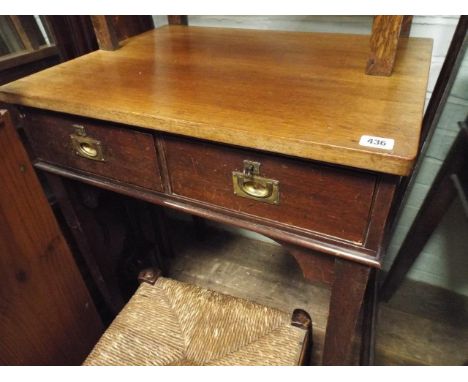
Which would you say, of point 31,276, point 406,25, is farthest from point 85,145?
point 406,25

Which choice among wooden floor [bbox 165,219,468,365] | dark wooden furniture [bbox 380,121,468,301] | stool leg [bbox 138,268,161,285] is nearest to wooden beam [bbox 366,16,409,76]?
dark wooden furniture [bbox 380,121,468,301]

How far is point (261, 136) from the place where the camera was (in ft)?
1.63

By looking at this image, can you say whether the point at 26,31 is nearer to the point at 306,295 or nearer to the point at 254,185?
the point at 254,185

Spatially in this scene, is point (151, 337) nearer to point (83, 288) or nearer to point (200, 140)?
point (83, 288)

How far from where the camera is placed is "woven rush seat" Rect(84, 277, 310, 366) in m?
0.70

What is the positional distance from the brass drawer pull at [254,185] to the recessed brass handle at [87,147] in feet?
0.97

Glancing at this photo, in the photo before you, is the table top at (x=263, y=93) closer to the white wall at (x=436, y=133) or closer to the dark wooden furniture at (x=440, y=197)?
the white wall at (x=436, y=133)

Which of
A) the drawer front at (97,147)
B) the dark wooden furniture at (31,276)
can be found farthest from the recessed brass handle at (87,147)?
the dark wooden furniture at (31,276)

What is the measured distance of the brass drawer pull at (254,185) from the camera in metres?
0.56

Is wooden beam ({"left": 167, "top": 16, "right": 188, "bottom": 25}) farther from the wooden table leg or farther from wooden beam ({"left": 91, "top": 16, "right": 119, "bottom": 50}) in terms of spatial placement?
the wooden table leg

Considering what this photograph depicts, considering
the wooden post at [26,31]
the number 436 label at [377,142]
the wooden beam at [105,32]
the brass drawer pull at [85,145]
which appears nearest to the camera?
the number 436 label at [377,142]

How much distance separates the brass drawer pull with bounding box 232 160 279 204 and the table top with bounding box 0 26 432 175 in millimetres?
57

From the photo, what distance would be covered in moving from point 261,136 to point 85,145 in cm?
41

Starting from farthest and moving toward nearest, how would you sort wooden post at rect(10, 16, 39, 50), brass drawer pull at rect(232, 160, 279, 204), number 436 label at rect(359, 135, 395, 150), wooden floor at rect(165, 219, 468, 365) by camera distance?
wooden floor at rect(165, 219, 468, 365) → wooden post at rect(10, 16, 39, 50) → brass drawer pull at rect(232, 160, 279, 204) → number 436 label at rect(359, 135, 395, 150)
